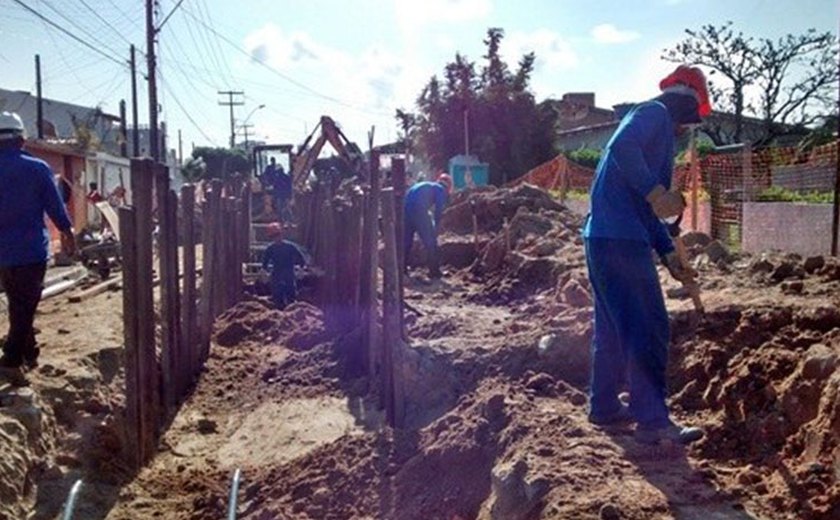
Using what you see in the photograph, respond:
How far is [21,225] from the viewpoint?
5910mm

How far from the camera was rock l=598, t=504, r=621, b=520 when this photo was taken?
341 cm

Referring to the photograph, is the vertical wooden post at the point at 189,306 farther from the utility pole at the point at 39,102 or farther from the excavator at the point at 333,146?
the utility pole at the point at 39,102

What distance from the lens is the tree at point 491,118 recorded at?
1399 inches

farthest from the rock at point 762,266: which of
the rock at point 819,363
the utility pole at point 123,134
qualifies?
the utility pole at point 123,134

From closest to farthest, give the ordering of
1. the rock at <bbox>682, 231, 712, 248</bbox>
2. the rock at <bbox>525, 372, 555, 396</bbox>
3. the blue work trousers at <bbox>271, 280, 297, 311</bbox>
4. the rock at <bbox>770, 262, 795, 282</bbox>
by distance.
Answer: the rock at <bbox>525, 372, 555, 396</bbox>, the rock at <bbox>770, 262, 795, 282</bbox>, the rock at <bbox>682, 231, 712, 248</bbox>, the blue work trousers at <bbox>271, 280, 297, 311</bbox>

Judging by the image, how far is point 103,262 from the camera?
13.0m

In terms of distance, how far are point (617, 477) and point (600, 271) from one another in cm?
101

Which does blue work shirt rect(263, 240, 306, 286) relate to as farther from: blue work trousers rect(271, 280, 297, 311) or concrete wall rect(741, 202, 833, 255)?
concrete wall rect(741, 202, 833, 255)

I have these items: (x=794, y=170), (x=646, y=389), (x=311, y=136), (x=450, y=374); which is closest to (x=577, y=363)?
(x=450, y=374)

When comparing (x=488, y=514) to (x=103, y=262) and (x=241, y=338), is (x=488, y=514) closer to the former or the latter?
(x=241, y=338)

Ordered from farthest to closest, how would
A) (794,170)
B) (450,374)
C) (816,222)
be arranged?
(794,170) < (816,222) < (450,374)

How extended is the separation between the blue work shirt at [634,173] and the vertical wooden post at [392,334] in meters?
2.50

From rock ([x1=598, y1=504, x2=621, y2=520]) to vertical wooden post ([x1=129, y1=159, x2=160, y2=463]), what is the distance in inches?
150

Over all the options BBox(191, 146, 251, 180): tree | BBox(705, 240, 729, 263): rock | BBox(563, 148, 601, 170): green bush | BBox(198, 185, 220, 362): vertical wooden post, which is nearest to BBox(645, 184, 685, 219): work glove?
BBox(705, 240, 729, 263): rock
